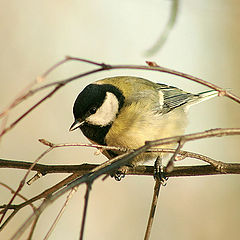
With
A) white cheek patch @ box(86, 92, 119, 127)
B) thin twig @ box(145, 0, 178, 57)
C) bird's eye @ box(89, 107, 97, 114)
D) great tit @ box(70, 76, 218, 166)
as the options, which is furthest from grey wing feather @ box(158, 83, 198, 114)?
thin twig @ box(145, 0, 178, 57)

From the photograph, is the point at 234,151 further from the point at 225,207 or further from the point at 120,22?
the point at 120,22

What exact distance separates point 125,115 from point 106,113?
0.32 feet

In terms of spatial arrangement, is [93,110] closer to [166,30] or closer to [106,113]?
[106,113]

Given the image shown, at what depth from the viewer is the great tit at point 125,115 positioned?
2.13 m

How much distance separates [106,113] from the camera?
2.24 metres

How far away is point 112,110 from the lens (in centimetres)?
227

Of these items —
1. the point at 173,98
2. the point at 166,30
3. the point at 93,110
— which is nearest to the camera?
the point at 166,30

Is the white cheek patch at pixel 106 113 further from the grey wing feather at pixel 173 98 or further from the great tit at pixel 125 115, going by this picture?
the grey wing feather at pixel 173 98

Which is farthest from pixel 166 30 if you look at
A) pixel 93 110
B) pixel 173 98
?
pixel 173 98

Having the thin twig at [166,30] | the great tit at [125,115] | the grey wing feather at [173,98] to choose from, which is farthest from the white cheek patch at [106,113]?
the thin twig at [166,30]

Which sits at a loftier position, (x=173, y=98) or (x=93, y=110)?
(x=173, y=98)

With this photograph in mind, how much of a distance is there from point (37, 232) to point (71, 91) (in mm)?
1330

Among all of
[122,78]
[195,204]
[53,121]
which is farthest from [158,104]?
[195,204]

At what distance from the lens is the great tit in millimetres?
2133
